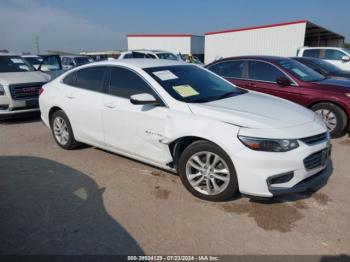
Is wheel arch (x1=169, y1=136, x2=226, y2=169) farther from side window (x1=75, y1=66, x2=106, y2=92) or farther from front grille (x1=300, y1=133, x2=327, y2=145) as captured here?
side window (x1=75, y1=66, x2=106, y2=92)

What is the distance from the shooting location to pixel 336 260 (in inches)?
100

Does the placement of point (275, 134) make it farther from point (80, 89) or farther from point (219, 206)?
point (80, 89)

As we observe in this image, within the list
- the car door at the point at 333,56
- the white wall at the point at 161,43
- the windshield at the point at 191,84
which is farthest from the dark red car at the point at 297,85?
the white wall at the point at 161,43

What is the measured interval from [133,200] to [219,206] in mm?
1015

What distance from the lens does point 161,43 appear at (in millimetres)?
39688

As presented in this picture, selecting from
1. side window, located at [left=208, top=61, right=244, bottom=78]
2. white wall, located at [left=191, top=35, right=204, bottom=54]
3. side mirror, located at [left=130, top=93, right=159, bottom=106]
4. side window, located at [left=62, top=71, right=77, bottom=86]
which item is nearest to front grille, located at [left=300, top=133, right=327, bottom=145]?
side mirror, located at [left=130, top=93, right=159, bottom=106]

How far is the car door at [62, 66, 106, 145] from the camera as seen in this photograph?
4.46m

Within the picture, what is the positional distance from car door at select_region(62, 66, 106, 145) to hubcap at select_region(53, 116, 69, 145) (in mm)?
303

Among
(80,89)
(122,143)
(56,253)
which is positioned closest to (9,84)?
(80,89)

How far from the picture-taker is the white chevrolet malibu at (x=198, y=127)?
3.09 metres

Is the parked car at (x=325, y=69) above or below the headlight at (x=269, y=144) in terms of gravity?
above

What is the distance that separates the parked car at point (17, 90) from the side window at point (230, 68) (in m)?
4.52

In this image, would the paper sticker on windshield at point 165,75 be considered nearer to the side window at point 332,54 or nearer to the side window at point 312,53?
the side window at point 312,53

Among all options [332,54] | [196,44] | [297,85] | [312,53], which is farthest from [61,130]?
[196,44]
